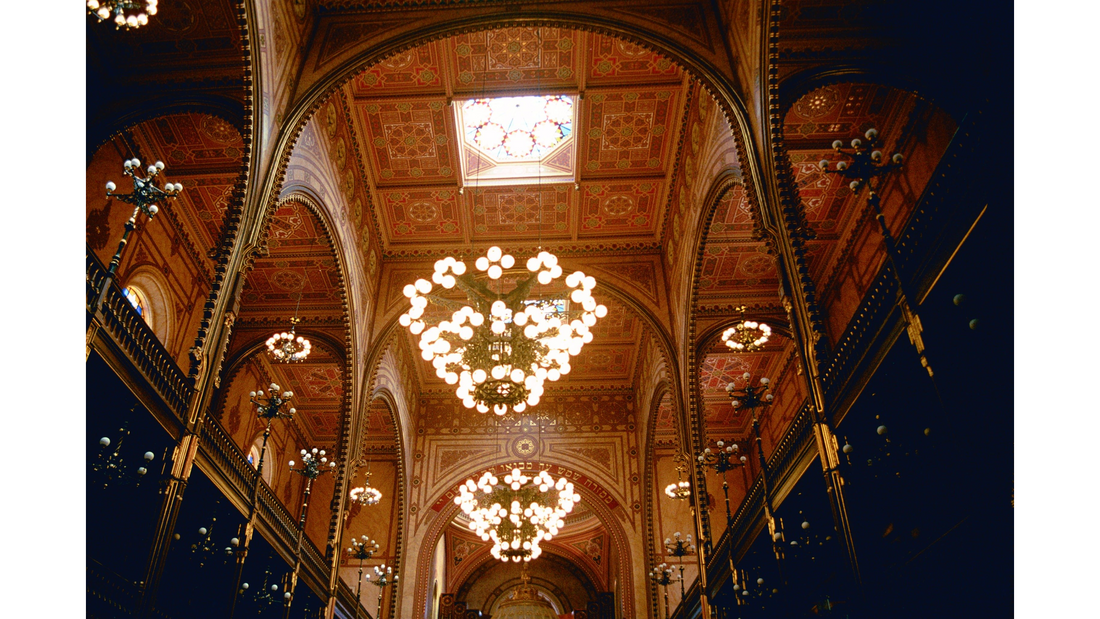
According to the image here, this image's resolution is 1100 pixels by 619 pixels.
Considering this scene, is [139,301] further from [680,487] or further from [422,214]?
[680,487]

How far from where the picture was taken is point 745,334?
14.5 metres

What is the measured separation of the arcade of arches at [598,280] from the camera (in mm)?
6203

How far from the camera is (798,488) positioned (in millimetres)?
9109

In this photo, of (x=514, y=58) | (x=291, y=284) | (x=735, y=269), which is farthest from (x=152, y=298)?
(x=735, y=269)

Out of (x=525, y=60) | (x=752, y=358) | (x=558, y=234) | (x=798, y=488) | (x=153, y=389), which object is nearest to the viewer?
(x=153, y=389)

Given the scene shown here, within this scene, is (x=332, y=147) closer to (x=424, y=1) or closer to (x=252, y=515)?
(x=424, y=1)

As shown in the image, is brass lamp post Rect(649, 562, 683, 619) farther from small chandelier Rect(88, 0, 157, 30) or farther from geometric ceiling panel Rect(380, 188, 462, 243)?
small chandelier Rect(88, 0, 157, 30)

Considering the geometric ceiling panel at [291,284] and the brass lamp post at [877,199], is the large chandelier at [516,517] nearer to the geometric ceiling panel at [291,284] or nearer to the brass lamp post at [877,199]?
the geometric ceiling panel at [291,284]

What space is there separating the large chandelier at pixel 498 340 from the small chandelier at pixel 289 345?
6.41 metres

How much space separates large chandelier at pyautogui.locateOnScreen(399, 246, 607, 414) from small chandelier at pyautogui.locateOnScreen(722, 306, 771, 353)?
5.94 m

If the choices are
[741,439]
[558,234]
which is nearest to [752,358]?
[741,439]

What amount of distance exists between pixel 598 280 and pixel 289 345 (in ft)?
23.5

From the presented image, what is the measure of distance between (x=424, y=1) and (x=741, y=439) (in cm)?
1543

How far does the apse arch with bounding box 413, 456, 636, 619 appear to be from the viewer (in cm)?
1808
